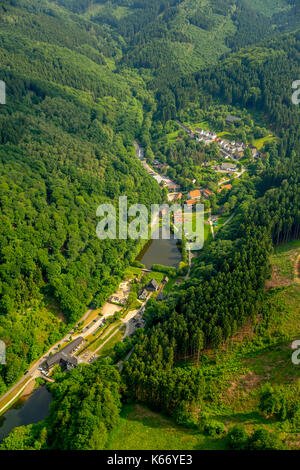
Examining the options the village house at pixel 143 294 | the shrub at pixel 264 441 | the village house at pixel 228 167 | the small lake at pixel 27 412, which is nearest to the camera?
the shrub at pixel 264 441

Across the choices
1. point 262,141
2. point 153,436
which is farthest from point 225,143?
point 153,436

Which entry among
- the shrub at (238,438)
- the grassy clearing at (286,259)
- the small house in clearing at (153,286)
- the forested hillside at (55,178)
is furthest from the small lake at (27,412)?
the grassy clearing at (286,259)

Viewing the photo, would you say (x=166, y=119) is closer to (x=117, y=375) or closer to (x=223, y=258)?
(x=223, y=258)

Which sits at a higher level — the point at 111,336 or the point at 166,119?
the point at 166,119

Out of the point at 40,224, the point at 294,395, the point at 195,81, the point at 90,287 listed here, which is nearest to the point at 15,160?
A: the point at 40,224

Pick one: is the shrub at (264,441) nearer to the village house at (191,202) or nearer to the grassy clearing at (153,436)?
the grassy clearing at (153,436)

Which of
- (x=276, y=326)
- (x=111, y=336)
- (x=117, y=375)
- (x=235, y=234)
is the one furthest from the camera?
(x=235, y=234)

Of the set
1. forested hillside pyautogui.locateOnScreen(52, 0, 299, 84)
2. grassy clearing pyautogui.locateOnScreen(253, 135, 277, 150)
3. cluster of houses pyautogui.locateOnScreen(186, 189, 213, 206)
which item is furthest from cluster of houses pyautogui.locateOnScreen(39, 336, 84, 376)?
forested hillside pyautogui.locateOnScreen(52, 0, 299, 84)
